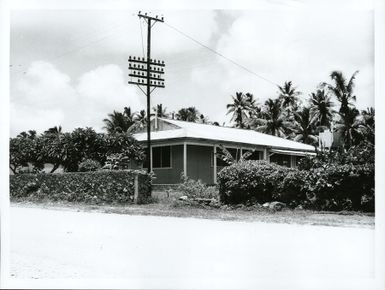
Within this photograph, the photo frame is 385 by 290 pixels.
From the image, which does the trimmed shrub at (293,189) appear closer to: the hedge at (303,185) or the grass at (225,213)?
the hedge at (303,185)

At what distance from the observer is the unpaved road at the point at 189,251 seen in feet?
23.3

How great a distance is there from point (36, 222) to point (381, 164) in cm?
854

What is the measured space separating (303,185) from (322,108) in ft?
102

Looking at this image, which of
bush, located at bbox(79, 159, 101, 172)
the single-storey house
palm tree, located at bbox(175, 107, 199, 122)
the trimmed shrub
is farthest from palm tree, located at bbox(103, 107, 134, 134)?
the trimmed shrub

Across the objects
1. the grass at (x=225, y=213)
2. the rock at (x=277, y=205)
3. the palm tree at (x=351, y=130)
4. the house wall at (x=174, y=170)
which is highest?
the palm tree at (x=351, y=130)

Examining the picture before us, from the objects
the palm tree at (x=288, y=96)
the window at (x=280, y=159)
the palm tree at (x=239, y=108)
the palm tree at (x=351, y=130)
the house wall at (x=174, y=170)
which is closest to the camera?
the palm tree at (x=351, y=130)

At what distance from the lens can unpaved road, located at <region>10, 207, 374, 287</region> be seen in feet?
23.3

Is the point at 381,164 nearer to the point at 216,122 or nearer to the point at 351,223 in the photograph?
→ the point at 351,223

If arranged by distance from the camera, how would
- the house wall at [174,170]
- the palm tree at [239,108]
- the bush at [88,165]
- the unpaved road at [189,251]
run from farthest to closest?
1. the palm tree at [239,108]
2. the house wall at [174,170]
3. the bush at [88,165]
4. the unpaved road at [189,251]

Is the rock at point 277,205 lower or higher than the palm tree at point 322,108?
lower

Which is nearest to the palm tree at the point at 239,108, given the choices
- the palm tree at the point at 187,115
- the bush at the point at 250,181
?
the palm tree at the point at 187,115

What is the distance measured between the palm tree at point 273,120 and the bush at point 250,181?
3519 cm

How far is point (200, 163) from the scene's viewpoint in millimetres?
26406

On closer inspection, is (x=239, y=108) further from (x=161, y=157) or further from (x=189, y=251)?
(x=189, y=251)
